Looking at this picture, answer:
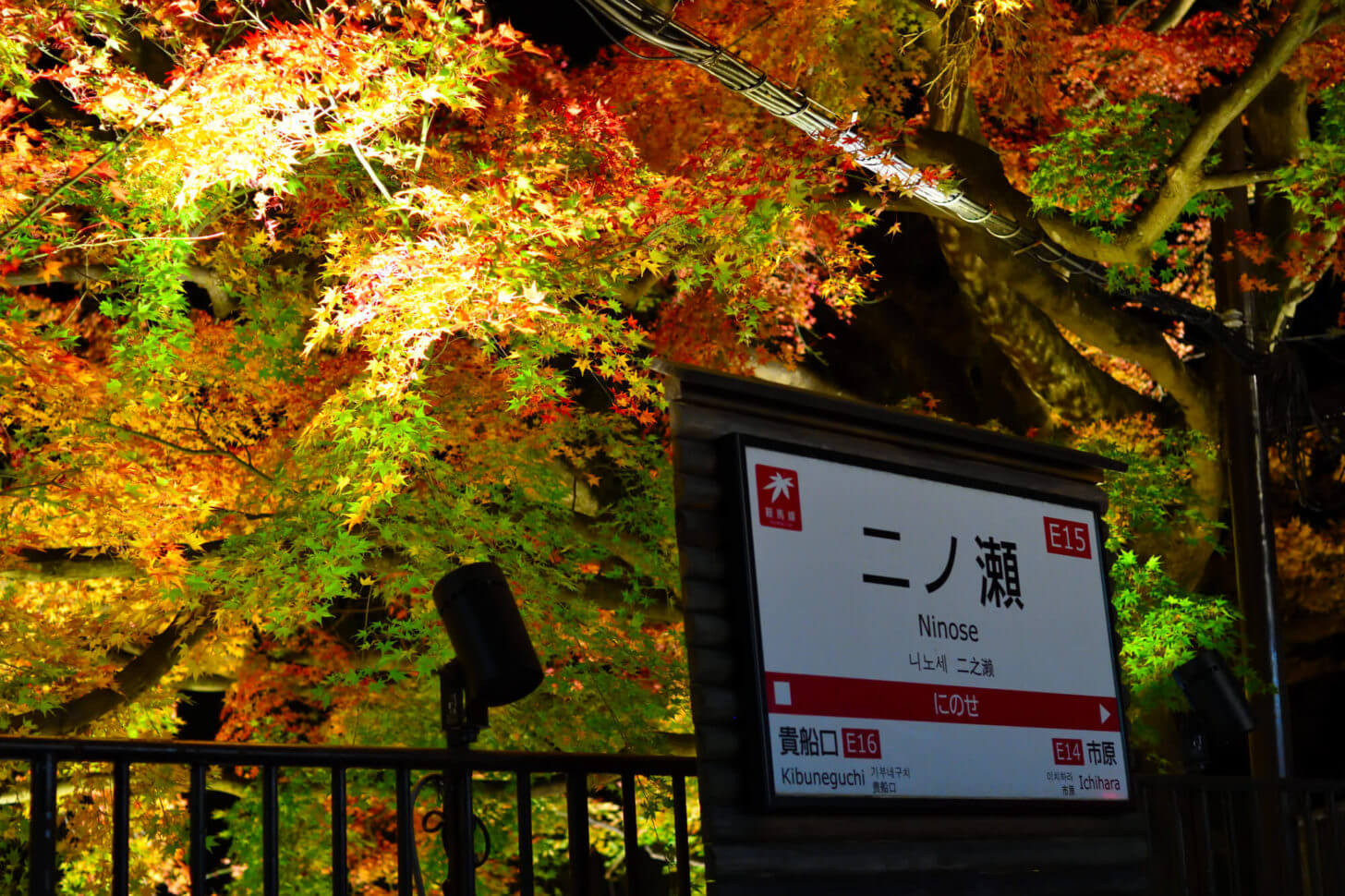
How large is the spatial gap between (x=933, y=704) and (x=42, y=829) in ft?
8.17

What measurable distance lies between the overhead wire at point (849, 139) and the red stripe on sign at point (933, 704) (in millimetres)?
3614

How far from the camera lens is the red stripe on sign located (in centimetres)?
354

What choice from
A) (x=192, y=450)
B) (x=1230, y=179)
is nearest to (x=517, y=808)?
(x=192, y=450)

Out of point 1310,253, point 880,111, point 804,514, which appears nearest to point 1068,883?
point 804,514

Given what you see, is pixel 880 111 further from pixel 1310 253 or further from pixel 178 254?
pixel 178 254

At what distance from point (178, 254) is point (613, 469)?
3.94m

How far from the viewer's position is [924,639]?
3.97 metres

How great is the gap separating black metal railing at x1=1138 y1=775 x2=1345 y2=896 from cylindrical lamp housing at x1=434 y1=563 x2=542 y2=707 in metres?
2.77

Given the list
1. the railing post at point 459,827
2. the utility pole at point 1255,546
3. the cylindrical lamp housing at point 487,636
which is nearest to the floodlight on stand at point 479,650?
the cylindrical lamp housing at point 487,636

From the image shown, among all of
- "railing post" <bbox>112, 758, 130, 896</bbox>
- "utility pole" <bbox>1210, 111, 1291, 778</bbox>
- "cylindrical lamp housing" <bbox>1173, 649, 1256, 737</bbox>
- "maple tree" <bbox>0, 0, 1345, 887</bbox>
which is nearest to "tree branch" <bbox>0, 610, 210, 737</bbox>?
"maple tree" <bbox>0, 0, 1345, 887</bbox>

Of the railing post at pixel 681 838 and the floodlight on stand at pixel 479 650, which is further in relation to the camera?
the railing post at pixel 681 838

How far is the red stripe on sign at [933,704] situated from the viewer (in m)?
3.54

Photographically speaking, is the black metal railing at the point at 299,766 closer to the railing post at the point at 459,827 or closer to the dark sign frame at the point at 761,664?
the railing post at the point at 459,827

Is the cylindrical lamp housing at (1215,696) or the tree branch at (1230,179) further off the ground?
the tree branch at (1230,179)
